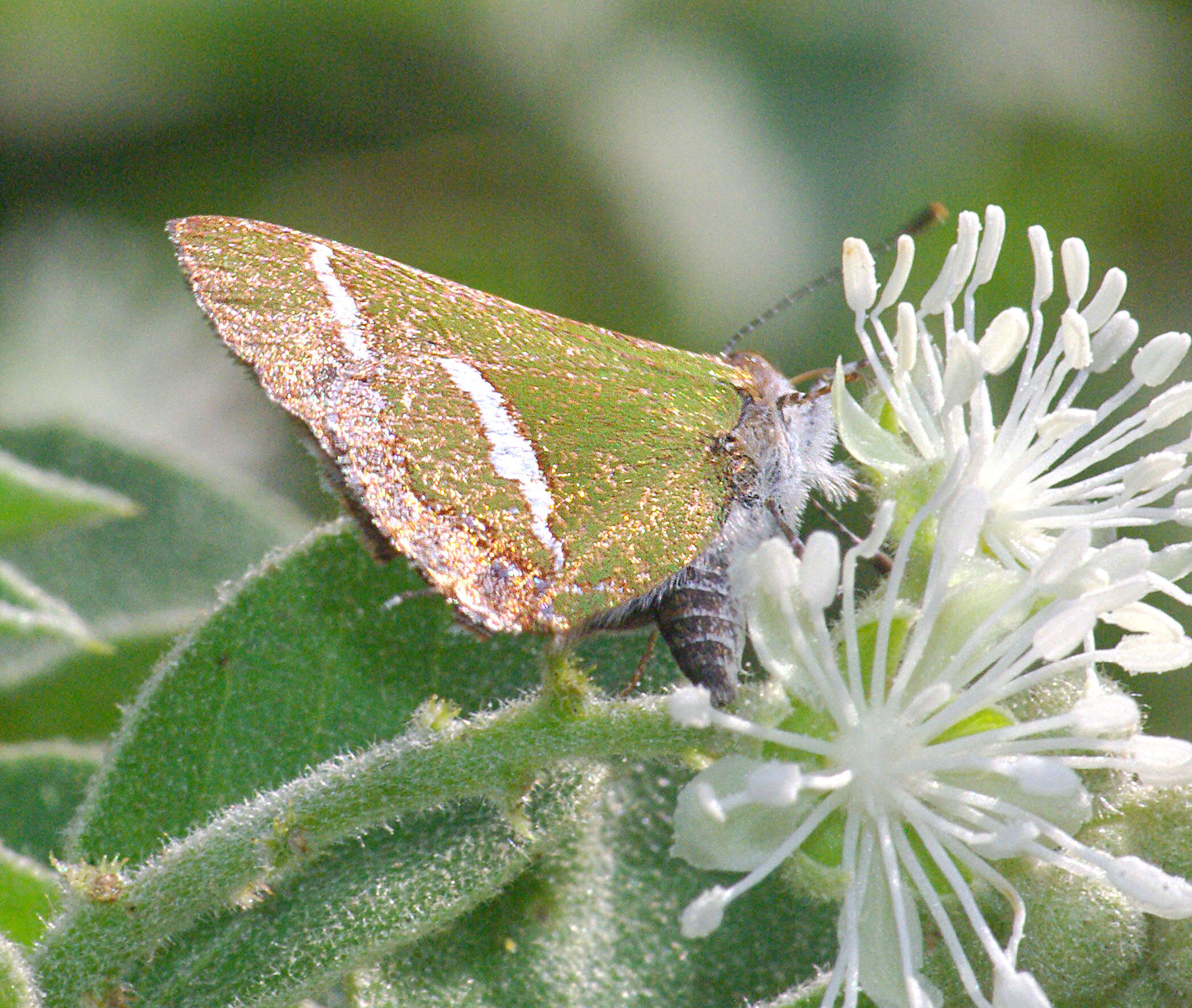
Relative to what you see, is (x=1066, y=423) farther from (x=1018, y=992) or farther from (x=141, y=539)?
(x=141, y=539)

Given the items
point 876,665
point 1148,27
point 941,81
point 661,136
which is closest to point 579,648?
point 876,665

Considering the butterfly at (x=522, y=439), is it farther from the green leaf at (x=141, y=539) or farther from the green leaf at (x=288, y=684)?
the green leaf at (x=141, y=539)

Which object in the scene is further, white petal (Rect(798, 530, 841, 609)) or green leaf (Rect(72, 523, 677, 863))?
green leaf (Rect(72, 523, 677, 863))

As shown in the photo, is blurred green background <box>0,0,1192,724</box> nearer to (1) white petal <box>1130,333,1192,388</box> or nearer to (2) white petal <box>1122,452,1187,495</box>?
(1) white petal <box>1130,333,1192,388</box>

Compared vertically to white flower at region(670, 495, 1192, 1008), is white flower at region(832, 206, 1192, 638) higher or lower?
higher

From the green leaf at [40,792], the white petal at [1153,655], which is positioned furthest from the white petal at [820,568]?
the green leaf at [40,792]

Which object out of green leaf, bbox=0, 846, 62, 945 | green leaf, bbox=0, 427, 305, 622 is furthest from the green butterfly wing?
green leaf, bbox=0, 427, 305, 622

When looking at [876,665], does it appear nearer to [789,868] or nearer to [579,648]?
[789,868]
